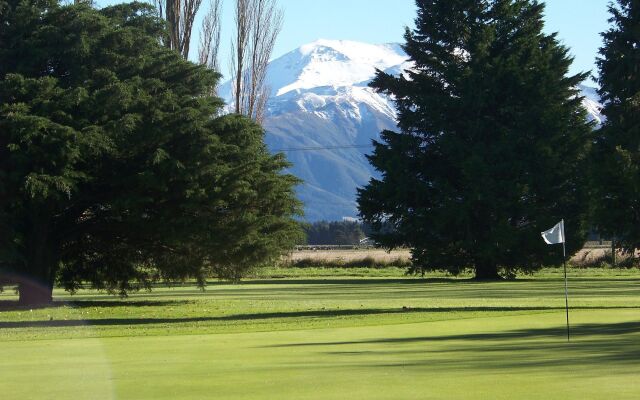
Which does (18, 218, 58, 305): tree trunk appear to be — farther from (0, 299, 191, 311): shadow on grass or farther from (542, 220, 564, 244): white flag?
(542, 220, 564, 244): white flag

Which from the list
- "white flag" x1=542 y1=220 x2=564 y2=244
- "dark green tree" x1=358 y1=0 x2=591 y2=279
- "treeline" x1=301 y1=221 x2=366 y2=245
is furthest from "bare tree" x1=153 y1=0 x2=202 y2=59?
"treeline" x1=301 y1=221 x2=366 y2=245

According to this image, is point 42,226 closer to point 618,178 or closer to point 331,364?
→ point 618,178

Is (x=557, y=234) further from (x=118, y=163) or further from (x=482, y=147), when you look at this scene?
(x=482, y=147)

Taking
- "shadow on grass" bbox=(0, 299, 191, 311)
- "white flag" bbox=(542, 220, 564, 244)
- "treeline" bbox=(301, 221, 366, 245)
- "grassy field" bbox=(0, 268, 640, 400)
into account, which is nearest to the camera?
"grassy field" bbox=(0, 268, 640, 400)

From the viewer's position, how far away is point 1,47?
38.6m

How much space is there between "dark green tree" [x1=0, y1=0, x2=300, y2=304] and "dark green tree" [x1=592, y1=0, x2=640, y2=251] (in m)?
11.4

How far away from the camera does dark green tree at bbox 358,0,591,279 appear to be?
59.2 metres

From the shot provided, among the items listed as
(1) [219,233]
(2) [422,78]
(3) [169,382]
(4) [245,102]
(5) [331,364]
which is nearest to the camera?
(3) [169,382]

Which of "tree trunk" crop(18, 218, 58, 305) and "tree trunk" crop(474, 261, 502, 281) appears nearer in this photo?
"tree trunk" crop(18, 218, 58, 305)

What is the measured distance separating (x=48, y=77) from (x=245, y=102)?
1402 inches

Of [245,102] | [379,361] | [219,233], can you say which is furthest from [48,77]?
[245,102]

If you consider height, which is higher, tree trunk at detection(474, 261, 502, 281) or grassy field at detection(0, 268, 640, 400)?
tree trunk at detection(474, 261, 502, 281)

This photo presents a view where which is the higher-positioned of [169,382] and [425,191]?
[425,191]

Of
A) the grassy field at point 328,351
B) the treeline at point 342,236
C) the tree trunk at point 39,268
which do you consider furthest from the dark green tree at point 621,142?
the treeline at point 342,236
